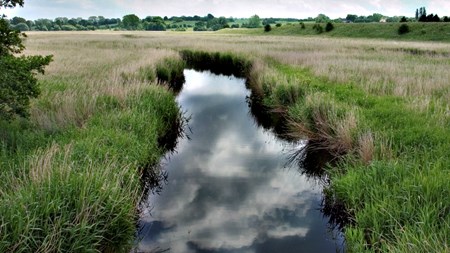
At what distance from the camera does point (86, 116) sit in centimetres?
975

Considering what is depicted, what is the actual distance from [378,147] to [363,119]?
2.02m

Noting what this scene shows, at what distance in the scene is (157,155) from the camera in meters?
9.54

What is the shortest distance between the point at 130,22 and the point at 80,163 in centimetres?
15359

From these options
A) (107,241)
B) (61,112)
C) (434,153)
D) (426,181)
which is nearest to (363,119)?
(434,153)

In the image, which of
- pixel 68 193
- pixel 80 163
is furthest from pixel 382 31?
pixel 68 193

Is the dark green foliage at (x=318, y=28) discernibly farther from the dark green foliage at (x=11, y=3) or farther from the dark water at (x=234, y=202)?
the dark green foliage at (x=11, y=3)

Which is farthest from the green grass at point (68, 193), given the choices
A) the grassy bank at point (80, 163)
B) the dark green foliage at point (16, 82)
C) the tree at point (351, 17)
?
the tree at point (351, 17)

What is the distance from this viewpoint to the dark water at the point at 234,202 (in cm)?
625

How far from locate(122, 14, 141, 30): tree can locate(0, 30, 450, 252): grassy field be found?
14322 centimetres

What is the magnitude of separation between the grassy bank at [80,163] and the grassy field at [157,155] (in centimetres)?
Result: 2

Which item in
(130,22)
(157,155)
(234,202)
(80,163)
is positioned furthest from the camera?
(130,22)

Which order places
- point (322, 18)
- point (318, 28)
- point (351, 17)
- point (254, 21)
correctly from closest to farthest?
point (318, 28) < point (322, 18) < point (351, 17) < point (254, 21)

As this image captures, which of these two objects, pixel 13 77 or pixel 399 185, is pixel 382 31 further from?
pixel 13 77

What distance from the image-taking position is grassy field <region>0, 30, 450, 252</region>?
465 cm
